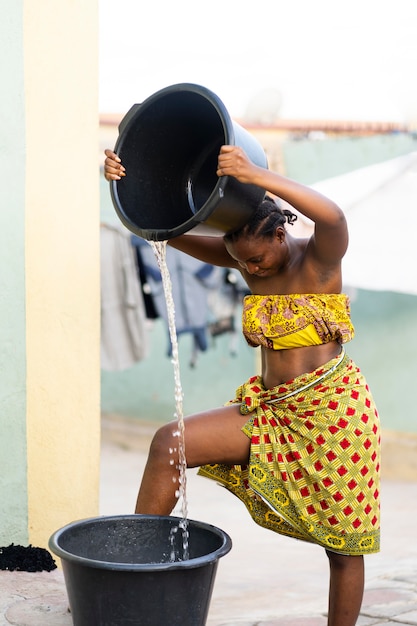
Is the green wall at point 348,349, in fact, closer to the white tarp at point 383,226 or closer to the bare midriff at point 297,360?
the white tarp at point 383,226

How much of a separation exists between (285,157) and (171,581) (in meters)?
6.24

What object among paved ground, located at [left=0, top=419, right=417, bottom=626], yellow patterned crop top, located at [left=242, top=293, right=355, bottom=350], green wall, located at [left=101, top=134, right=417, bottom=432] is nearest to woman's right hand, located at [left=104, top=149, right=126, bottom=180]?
yellow patterned crop top, located at [left=242, top=293, right=355, bottom=350]

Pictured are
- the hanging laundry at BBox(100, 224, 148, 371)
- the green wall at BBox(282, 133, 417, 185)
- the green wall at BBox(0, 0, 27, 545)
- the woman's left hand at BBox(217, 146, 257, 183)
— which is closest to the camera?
the woman's left hand at BBox(217, 146, 257, 183)

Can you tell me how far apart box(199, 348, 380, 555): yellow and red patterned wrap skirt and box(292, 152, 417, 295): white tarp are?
3389 mm

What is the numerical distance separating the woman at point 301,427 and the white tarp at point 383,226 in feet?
10.9

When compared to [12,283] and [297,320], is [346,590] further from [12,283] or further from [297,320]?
[12,283]

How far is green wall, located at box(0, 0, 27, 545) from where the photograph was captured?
332 cm

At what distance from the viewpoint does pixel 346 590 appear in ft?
8.61

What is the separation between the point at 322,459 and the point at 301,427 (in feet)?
0.38

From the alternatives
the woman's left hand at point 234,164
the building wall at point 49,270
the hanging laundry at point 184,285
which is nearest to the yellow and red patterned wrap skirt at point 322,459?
the woman's left hand at point 234,164

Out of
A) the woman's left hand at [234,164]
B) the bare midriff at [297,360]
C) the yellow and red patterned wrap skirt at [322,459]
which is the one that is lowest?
the yellow and red patterned wrap skirt at [322,459]

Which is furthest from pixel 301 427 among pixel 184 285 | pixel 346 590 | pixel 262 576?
pixel 184 285

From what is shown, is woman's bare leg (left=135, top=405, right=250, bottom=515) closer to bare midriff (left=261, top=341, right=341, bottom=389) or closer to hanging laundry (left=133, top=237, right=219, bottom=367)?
bare midriff (left=261, top=341, right=341, bottom=389)

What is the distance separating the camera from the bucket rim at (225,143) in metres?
2.36
